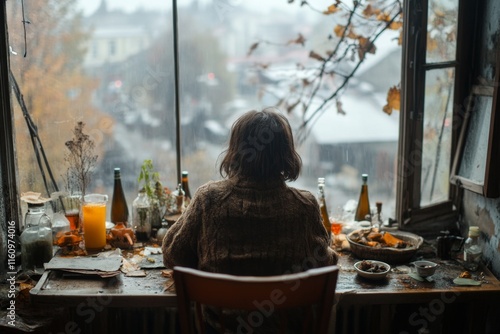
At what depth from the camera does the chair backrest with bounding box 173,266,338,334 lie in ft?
4.61

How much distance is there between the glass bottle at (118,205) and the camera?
243 cm

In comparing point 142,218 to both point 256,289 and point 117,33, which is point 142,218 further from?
point 256,289

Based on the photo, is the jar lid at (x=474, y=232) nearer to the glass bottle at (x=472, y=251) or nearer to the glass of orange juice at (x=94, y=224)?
the glass bottle at (x=472, y=251)

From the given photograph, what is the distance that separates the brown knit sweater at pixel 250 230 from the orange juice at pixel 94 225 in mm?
524

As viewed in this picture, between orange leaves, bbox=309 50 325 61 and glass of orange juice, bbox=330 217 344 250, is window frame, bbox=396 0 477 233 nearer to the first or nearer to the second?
glass of orange juice, bbox=330 217 344 250

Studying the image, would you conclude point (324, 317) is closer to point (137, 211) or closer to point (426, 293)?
point (426, 293)

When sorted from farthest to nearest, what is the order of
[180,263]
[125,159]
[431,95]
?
[125,159] → [431,95] → [180,263]

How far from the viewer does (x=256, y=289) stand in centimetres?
141

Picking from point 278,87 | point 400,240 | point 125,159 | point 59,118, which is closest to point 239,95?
point 278,87

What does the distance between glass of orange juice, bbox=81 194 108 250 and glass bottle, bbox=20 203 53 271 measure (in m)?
0.14

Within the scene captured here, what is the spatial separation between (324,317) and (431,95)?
120cm

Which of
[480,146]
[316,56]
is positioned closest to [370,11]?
[316,56]

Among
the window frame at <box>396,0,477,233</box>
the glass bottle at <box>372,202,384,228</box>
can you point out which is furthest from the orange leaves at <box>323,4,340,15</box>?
the glass bottle at <box>372,202,384,228</box>

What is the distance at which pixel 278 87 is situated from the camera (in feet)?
8.65
